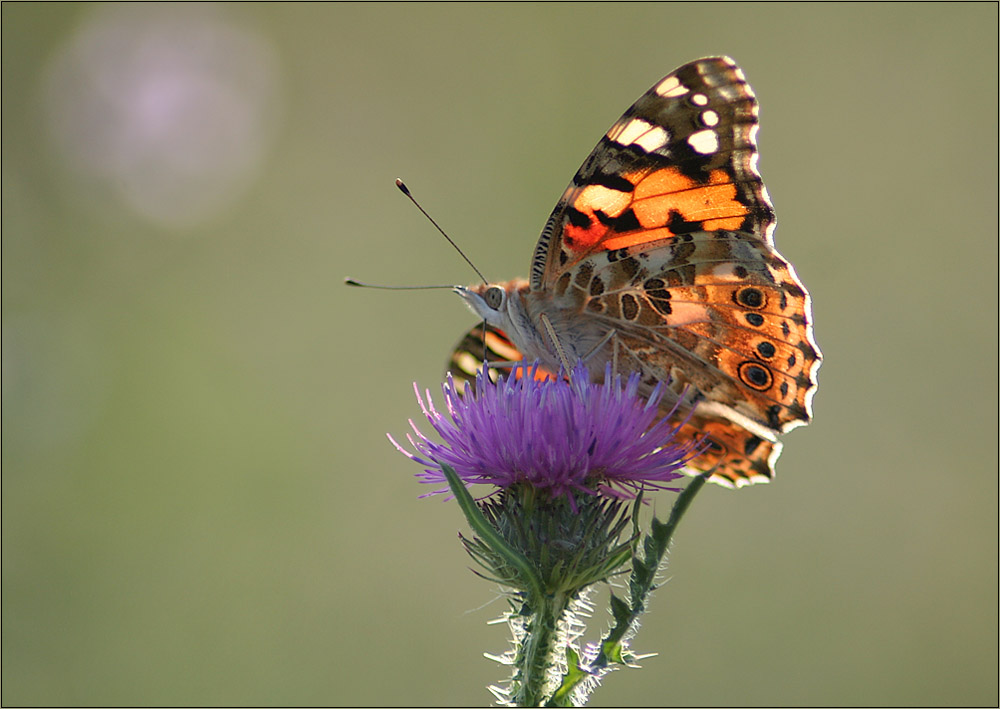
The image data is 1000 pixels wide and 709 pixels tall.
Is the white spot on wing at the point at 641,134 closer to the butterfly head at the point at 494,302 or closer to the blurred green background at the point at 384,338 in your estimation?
the butterfly head at the point at 494,302

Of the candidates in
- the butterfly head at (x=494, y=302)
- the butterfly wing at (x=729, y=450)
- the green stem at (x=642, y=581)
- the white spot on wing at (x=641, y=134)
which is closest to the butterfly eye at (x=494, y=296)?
the butterfly head at (x=494, y=302)

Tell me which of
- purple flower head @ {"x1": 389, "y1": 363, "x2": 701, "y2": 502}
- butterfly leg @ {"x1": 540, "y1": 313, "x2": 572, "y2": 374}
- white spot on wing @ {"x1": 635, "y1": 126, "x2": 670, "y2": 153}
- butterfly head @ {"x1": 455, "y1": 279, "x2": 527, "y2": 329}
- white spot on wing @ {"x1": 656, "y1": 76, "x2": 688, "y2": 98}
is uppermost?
white spot on wing @ {"x1": 656, "y1": 76, "x2": 688, "y2": 98}

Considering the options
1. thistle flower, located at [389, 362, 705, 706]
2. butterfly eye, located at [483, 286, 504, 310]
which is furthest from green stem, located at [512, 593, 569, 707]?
butterfly eye, located at [483, 286, 504, 310]

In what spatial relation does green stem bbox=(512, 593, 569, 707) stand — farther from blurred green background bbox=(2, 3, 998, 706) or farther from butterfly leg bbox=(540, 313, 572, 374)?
blurred green background bbox=(2, 3, 998, 706)

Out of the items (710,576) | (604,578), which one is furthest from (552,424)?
(710,576)

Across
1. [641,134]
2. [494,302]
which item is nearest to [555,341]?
[494,302]

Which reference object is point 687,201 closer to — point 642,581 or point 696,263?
point 696,263

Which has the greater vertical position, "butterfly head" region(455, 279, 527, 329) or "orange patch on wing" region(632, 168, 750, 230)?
"orange patch on wing" region(632, 168, 750, 230)
